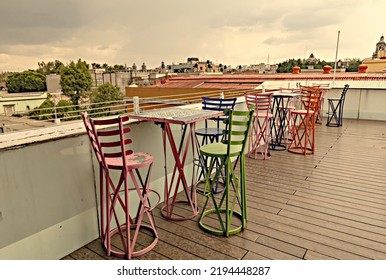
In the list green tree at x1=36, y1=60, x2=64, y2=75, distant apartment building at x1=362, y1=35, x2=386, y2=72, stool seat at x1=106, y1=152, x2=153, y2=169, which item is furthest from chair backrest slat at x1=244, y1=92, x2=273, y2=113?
green tree at x1=36, y1=60, x2=64, y2=75

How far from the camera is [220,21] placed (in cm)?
975

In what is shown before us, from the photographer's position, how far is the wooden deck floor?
2123 mm

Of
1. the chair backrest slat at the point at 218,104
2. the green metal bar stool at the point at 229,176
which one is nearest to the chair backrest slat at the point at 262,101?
the chair backrest slat at the point at 218,104

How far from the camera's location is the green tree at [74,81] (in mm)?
34812

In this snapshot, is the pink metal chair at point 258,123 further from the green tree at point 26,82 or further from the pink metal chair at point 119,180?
the green tree at point 26,82

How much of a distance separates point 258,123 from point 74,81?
35.3 metres

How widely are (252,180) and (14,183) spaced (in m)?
2.64

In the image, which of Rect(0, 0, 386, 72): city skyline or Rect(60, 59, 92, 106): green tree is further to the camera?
Rect(60, 59, 92, 106): green tree

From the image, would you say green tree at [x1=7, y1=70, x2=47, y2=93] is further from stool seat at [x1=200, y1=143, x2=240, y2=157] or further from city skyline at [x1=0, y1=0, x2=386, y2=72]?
stool seat at [x1=200, y1=143, x2=240, y2=157]

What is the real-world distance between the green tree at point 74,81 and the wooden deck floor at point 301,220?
114ft

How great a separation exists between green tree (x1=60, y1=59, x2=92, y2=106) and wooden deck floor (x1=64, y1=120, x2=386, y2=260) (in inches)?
1362
